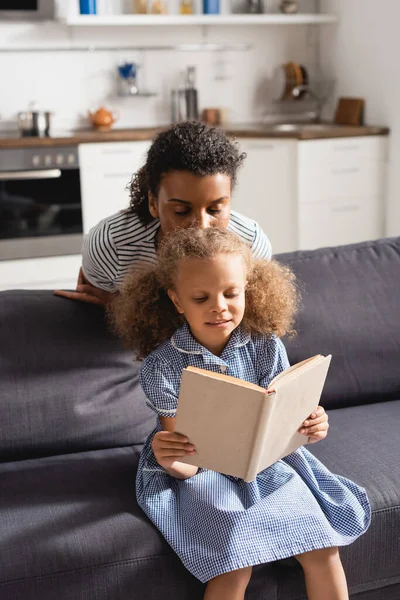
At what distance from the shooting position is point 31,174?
4078 mm

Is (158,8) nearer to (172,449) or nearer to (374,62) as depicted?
(374,62)

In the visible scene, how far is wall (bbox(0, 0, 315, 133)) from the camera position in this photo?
15.1ft

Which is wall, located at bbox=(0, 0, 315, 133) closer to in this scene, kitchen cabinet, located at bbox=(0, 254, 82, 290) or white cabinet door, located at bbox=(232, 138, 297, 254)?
white cabinet door, located at bbox=(232, 138, 297, 254)

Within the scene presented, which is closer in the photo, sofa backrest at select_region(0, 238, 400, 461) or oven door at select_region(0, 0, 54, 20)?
sofa backrest at select_region(0, 238, 400, 461)

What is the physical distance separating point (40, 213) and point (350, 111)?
5.94ft

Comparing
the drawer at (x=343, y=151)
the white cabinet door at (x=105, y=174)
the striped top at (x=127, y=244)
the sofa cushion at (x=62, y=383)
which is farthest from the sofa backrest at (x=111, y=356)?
the white cabinet door at (x=105, y=174)

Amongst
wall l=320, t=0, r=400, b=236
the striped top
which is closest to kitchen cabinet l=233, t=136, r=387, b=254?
wall l=320, t=0, r=400, b=236

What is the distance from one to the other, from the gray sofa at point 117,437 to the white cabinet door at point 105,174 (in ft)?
6.94

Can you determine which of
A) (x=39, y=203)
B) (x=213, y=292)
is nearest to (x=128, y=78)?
(x=39, y=203)

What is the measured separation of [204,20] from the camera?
4574mm

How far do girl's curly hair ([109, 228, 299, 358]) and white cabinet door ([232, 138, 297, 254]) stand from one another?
8.41 ft

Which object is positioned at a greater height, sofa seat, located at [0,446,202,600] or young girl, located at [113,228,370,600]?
young girl, located at [113,228,370,600]

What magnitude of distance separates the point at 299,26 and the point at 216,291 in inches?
149

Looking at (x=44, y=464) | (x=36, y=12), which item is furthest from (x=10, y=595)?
(x=36, y=12)
